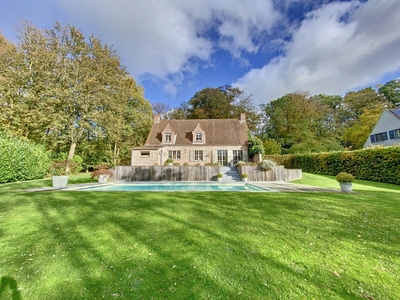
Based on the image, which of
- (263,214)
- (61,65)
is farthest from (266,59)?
(61,65)

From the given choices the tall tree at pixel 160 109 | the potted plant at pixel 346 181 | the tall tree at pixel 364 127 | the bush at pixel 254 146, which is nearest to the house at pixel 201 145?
the bush at pixel 254 146

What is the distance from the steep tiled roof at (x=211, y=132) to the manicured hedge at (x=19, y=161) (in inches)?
411

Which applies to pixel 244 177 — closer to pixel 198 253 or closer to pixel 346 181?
pixel 346 181

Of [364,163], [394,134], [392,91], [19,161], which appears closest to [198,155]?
[364,163]

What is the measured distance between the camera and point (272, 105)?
3300 cm

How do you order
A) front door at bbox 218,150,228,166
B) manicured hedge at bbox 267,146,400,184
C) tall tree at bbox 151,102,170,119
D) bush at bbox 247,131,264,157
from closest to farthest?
1. manicured hedge at bbox 267,146,400,184
2. bush at bbox 247,131,264,157
3. front door at bbox 218,150,228,166
4. tall tree at bbox 151,102,170,119

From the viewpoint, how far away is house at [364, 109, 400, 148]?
63.8 feet

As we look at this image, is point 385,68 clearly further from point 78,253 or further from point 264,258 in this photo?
point 78,253

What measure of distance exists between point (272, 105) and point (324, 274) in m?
35.3

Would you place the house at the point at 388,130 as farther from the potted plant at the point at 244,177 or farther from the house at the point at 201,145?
the potted plant at the point at 244,177

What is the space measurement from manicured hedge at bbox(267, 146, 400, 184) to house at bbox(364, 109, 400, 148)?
38.4 feet

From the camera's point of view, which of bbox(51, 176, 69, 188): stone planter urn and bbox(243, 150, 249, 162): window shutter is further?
bbox(243, 150, 249, 162): window shutter

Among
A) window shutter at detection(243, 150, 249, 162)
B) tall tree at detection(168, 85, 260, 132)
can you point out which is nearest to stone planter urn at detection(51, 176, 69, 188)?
window shutter at detection(243, 150, 249, 162)

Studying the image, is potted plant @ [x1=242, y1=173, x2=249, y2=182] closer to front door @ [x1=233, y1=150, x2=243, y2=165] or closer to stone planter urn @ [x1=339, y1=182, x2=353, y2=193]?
front door @ [x1=233, y1=150, x2=243, y2=165]
